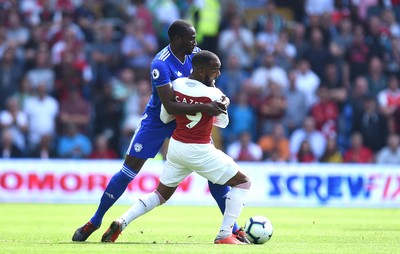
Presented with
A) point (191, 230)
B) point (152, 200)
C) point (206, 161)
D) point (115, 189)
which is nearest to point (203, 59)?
point (206, 161)

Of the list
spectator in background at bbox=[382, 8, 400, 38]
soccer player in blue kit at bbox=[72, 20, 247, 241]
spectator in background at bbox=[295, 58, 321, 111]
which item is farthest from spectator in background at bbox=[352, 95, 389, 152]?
soccer player in blue kit at bbox=[72, 20, 247, 241]

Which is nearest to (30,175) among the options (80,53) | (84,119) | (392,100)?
(84,119)

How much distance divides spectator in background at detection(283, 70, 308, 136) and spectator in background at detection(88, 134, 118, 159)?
12.7 ft

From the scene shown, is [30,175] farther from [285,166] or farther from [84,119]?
[285,166]

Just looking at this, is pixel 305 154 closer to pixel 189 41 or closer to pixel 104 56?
pixel 104 56

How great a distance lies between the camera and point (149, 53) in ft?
72.8

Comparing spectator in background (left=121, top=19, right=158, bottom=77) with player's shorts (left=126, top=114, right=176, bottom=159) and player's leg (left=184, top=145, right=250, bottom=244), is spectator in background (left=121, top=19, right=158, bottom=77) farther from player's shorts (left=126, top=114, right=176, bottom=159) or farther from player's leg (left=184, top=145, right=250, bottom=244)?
player's leg (left=184, top=145, right=250, bottom=244)

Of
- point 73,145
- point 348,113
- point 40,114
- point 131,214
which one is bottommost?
point 73,145

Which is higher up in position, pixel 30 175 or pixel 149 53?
pixel 149 53

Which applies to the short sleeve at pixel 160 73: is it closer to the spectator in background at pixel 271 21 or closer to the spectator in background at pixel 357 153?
the spectator in background at pixel 357 153

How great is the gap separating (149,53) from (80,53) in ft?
5.08

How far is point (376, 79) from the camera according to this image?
2220 centimetres

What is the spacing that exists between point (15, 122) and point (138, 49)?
11.0ft

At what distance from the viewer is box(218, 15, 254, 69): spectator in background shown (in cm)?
2238
